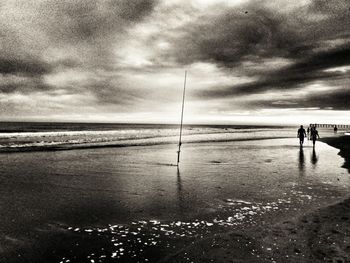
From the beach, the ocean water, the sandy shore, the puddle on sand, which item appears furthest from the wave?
the sandy shore

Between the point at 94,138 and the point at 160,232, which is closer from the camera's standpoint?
the point at 160,232

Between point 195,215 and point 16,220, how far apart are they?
4435mm

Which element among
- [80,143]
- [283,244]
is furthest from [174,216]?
[80,143]

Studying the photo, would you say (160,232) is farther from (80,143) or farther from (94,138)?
(94,138)

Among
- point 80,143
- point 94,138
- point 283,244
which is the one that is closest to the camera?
point 283,244

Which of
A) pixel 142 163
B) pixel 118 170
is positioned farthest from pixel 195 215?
pixel 142 163

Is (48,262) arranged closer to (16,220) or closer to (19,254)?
(19,254)

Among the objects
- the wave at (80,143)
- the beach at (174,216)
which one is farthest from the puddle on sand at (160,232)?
the wave at (80,143)

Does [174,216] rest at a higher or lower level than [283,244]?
lower

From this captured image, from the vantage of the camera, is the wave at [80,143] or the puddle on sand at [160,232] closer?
the puddle on sand at [160,232]

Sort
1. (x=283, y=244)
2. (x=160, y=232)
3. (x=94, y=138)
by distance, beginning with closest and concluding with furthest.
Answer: (x=283, y=244) < (x=160, y=232) < (x=94, y=138)

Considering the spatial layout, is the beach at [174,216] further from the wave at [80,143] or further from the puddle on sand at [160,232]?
the wave at [80,143]

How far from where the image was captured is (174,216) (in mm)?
7492

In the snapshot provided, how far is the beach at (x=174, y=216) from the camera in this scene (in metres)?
5.35
